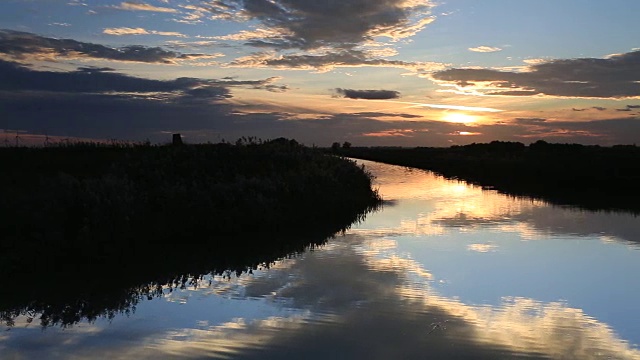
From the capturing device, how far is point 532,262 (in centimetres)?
1444

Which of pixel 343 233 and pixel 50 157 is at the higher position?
pixel 50 157

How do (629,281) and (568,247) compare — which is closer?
(629,281)

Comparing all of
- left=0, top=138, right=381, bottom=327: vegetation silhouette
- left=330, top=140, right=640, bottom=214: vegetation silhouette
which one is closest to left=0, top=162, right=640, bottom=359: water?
left=0, top=138, right=381, bottom=327: vegetation silhouette

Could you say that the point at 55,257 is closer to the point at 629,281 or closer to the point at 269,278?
the point at 269,278

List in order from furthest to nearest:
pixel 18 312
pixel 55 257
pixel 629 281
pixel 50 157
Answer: pixel 50 157 < pixel 55 257 < pixel 629 281 < pixel 18 312

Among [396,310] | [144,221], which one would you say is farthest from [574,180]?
[396,310]

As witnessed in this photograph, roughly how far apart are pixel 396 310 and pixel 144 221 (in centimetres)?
869

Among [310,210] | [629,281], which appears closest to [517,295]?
[629,281]

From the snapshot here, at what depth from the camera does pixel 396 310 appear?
998 centimetres

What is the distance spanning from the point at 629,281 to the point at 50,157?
2335cm

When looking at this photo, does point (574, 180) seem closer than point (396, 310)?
No

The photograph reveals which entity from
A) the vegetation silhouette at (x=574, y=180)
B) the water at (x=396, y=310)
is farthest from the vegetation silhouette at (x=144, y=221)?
the vegetation silhouette at (x=574, y=180)

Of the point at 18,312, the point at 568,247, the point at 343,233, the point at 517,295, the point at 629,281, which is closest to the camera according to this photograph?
the point at 18,312

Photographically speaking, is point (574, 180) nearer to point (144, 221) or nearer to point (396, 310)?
point (144, 221)
